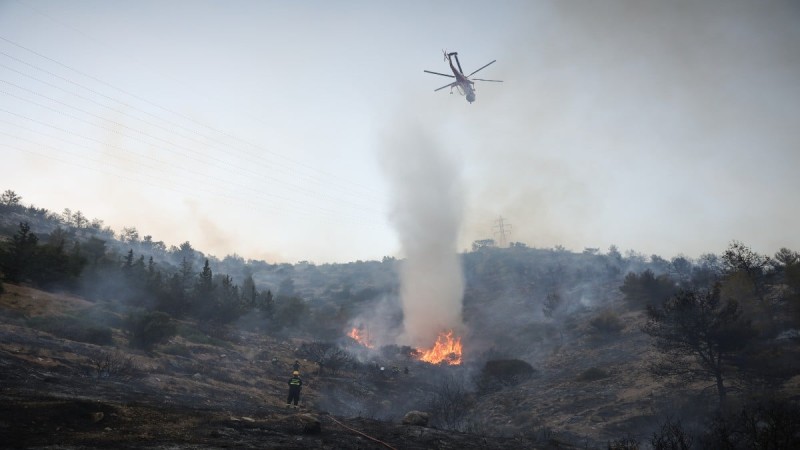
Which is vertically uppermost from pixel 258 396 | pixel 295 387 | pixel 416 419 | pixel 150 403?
pixel 150 403

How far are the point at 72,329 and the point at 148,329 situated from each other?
10.9ft

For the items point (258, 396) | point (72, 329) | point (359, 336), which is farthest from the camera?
point (359, 336)

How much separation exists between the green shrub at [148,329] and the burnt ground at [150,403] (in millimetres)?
754

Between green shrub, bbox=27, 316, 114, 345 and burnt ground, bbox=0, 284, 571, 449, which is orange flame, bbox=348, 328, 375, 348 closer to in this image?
burnt ground, bbox=0, 284, 571, 449

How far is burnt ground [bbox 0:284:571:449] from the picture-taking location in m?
7.88

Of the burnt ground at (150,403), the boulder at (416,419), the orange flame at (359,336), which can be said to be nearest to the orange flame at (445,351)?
the orange flame at (359,336)

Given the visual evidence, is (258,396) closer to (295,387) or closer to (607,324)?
(295,387)

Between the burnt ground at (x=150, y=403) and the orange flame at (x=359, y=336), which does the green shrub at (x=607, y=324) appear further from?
the orange flame at (x=359, y=336)

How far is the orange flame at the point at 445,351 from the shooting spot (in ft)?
123

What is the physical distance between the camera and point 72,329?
18375 mm

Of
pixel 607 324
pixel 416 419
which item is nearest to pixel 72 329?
pixel 416 419

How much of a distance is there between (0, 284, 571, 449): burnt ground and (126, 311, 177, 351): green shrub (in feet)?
2.47

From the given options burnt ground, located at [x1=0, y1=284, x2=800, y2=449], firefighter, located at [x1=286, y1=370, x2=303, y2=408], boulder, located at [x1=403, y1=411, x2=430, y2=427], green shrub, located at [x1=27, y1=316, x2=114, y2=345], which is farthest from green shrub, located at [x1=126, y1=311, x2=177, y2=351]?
boulder, located at [x1=403, y1=411, x2=430, y2=427]

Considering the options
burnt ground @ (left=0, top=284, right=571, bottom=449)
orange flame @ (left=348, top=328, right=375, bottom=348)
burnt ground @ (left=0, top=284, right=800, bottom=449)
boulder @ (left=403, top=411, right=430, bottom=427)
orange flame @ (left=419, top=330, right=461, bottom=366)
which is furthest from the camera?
orange flame @ (left=348, top=328, right=375, bottom=348)
